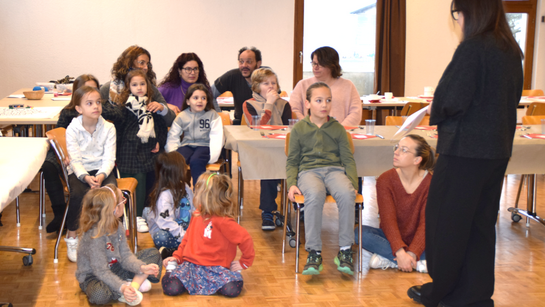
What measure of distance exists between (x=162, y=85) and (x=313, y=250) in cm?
228

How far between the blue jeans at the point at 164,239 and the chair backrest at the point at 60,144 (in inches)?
23.8

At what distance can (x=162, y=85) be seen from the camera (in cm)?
430

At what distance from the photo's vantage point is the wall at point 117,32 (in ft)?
23.9

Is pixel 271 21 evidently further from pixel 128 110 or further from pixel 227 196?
pixel 227 196

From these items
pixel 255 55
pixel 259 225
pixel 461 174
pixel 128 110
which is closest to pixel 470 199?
pixel 461 174

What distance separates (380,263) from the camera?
9.29 ft

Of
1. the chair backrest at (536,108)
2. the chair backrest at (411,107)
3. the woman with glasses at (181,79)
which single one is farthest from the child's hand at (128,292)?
the chair backrest at (536,108)

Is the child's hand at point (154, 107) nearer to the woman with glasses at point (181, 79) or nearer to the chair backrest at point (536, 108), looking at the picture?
the woman with glasses at point (181, 79)

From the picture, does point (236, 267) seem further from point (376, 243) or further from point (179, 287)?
point (376, 243)

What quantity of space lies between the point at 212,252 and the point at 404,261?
107cm

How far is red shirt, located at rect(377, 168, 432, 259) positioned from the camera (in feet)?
9.09

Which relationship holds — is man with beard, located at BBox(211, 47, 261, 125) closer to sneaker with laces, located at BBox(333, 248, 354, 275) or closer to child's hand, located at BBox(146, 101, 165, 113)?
child's hand, located at BBox(146, 101, 165, 113)

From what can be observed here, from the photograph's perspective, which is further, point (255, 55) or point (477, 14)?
point (255, 55)

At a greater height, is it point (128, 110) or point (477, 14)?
point (477, 14)
